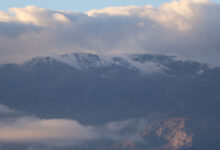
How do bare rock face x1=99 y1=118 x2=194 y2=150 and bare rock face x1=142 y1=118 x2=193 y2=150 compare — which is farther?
bare rock face x1=142 y1=118 x2=193 y2=150

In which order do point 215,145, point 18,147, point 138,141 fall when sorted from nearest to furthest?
point 18,147, point 215,145, point 138,141

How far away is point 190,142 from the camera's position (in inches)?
7224

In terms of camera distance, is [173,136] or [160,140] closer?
[160,140]

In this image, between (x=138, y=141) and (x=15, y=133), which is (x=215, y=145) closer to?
(x=138, y=141)

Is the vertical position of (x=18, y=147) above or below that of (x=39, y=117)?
below

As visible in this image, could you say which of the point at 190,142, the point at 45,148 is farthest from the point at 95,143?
the point at 190,142

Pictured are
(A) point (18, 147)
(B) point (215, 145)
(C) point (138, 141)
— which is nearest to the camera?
(A) point (18, 147)

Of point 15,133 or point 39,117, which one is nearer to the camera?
point 15,133

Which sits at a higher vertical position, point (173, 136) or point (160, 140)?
point (173, 136)

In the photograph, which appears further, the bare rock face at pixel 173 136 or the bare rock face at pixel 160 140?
the bare rock face at pixel 173 136

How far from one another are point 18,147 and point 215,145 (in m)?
51.6

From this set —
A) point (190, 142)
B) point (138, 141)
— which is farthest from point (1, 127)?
point (190, 142)

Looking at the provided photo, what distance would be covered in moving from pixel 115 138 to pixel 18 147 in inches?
1224

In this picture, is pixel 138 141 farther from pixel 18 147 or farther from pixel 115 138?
pixel 18 147
